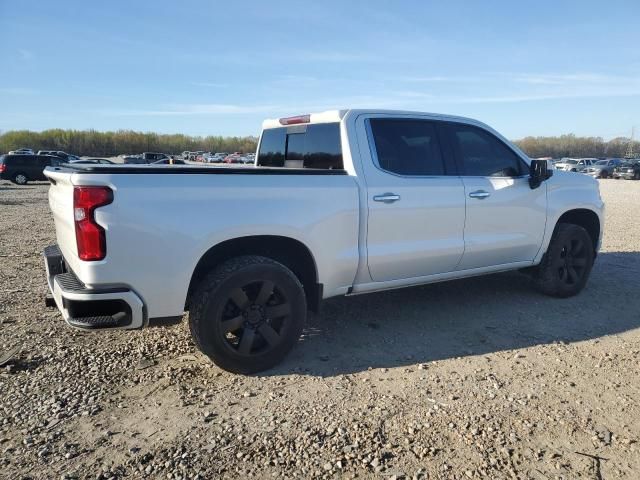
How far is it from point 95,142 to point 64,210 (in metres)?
113

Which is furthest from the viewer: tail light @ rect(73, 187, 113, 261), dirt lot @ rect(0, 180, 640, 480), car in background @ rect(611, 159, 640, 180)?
car in background @ rect(611, 159, 640, 180)

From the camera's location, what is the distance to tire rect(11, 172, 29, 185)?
26922 mm

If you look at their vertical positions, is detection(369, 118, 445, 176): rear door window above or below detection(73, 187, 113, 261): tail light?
above

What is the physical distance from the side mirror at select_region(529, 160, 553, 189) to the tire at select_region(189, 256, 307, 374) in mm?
2781

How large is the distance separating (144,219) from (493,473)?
7.88ft

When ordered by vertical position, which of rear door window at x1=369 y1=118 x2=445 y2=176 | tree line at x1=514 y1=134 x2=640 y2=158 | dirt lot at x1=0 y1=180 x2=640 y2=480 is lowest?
dirt lot at x1=0 y1=180 x2=640 y2=480

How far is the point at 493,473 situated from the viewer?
2408 millimetres

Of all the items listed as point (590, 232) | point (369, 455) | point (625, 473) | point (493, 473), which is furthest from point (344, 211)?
point (590, 232)

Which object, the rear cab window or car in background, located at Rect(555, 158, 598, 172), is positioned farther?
car in background, located at Rect(555, 158, 598, 172)

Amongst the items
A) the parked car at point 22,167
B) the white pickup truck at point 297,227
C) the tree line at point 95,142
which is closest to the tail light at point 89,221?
the white pickup truck at point 297,227

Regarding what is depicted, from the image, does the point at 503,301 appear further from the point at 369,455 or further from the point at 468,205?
the point at 369,455

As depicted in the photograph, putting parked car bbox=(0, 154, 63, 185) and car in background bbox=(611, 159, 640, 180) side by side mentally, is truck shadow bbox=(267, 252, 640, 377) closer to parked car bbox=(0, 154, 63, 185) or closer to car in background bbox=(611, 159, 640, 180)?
parked car bbox=(0, 154, 63, 185)

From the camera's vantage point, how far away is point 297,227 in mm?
3490

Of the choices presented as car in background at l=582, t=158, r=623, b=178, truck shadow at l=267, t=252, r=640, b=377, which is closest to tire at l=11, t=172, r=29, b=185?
truck shadow at l=267, t=252, r=640, b=377
